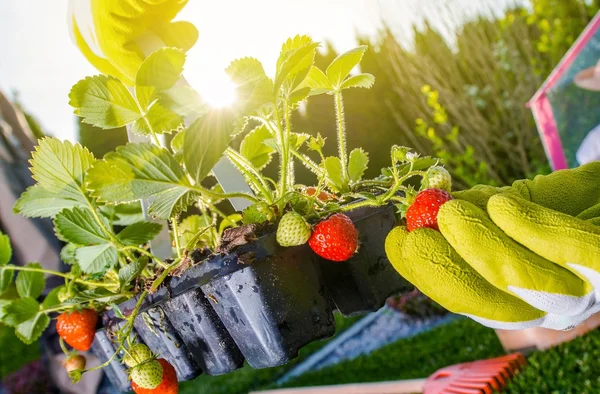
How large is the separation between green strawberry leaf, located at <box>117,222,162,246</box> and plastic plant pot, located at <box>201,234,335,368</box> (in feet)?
0.56

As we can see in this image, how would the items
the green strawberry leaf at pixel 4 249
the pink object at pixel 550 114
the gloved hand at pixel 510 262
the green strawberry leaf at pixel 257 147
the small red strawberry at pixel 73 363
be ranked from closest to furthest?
the gloved hand at pixel 510 262 < the green strawberry leaf at pixel 257 147 < the green strawberry leaf at pixel 4 249 < the small red strawberry at pixel 73 363 < the pink object at pixel 550 114

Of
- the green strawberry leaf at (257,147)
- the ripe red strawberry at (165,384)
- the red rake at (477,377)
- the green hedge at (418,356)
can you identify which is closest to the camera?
the ripe red strawberry at (165,384)

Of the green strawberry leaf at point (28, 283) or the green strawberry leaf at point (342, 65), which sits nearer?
the green strawberry leaf at point (342, 65)

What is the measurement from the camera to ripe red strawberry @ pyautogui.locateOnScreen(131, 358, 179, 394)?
2.11ft

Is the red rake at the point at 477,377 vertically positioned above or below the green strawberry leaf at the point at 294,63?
below

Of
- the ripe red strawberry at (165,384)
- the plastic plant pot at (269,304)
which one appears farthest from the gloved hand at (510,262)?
the ripe red strawberry at (165,384)

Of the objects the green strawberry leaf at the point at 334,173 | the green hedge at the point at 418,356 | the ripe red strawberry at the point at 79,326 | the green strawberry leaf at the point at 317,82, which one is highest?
the green strawberry leaf at the point at 317,82

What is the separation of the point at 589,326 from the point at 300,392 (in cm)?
156

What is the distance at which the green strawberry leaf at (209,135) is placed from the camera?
0.48 metres

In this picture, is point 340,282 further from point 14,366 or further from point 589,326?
point 14,366

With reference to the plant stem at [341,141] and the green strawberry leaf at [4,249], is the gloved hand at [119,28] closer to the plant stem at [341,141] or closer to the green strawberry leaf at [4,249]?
the plant stem at [341,141]

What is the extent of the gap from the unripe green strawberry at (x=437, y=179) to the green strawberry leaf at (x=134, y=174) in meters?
0.27

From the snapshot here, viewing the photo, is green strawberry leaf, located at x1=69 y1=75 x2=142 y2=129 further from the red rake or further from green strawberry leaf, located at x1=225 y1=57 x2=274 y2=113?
the red rake

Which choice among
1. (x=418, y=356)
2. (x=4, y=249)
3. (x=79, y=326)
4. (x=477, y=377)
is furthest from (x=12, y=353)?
(x=79, y=326)
